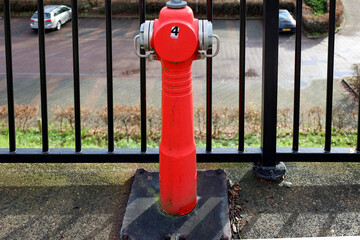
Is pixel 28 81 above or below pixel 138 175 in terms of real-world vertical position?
below

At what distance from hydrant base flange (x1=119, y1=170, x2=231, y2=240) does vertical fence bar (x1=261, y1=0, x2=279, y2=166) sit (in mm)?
464

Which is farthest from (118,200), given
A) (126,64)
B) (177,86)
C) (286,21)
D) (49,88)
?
(286,21)

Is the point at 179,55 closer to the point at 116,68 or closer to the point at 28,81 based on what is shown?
the point at 28,81

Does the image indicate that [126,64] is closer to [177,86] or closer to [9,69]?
[9,69]

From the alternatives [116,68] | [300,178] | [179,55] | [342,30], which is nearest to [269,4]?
[179,55]

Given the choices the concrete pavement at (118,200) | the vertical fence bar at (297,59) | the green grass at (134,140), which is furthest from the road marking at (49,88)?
the vertical fence bar at (297,59)

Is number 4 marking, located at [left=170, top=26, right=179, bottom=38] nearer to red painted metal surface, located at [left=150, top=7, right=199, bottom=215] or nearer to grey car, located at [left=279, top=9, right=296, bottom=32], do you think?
red painted metal surface, located at [left=150, top=7, right=199, bottom=215]

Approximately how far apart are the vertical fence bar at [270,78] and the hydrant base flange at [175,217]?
1.52 feet

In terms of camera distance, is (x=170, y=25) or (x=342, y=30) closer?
(x=170, y=25)

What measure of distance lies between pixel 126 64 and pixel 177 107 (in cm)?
1912

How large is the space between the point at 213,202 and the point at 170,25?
1.33 metres

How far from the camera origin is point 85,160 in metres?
4.00

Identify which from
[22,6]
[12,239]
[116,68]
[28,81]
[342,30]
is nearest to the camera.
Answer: [12,239]

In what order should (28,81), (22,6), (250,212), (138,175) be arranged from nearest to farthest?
(250,212)
(138,175)
(28,81)
(22,6)
